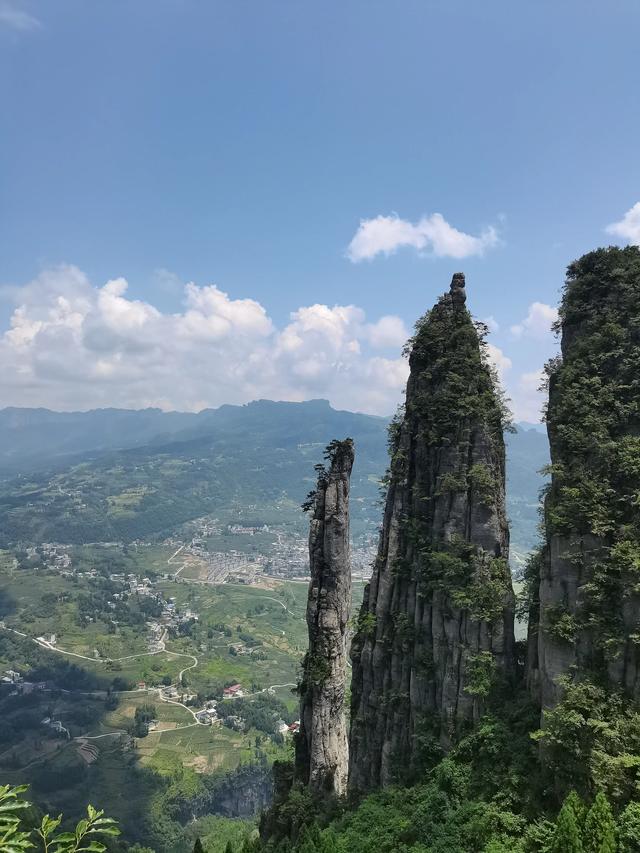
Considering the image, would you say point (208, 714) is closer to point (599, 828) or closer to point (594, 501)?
point (599, 828)

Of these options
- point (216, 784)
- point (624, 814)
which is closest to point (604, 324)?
point (624, 814)

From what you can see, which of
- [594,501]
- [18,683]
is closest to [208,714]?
[18,683]

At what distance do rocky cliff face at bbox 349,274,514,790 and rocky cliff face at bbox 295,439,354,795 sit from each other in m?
2.26

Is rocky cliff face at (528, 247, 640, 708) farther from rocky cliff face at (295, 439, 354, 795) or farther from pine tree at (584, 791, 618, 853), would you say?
rocky cliff face at (295, 439, 354, 795)

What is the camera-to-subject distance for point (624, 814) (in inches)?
741

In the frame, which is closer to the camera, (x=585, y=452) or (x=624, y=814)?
(x=624, y=814)

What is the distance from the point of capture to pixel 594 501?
24.7 m

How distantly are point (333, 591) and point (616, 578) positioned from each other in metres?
20.9

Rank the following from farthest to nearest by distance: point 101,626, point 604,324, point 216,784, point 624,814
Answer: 1. point 101,626
2. point 216,784
3. point 604,324
4. point 624,814

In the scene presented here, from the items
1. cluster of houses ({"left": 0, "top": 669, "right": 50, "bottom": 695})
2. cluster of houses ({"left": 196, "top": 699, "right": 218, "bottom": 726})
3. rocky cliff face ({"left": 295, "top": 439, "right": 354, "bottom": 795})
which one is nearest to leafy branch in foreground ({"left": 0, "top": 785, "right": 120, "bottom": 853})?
rocky cliff face ({"left": 295, "top": 439, "right": 354, "bottom": 795})

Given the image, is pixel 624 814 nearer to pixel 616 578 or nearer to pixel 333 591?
pixel 616 578

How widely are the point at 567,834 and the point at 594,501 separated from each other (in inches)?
518

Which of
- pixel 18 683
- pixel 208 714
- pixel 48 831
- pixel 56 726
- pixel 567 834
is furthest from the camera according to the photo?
pixel 18 683

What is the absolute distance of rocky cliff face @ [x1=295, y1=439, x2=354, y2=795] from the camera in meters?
37.6
